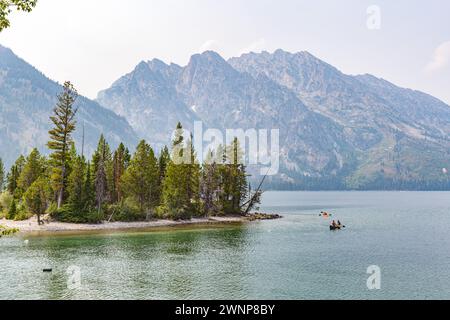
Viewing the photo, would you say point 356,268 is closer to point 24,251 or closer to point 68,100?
point 24,251

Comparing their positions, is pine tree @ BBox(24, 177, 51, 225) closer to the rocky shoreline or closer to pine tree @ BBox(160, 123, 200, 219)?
the rocky shoreline

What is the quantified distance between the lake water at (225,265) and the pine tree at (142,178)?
23.6 m

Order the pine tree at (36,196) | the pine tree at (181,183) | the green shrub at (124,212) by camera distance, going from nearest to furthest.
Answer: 1. the pine tree at (36,196)
2. the green shrub at (124,212)
3. the pine tree at (181,183)

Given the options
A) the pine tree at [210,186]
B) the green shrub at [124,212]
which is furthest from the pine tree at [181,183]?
the green shrub at [124,212]

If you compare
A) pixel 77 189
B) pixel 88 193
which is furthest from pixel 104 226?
pixel 77 189

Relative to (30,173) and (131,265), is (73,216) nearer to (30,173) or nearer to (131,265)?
(30,173)

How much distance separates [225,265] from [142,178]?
5958 centimetres

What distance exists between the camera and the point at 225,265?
2307 inches

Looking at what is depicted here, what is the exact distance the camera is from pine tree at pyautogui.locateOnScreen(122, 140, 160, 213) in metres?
111

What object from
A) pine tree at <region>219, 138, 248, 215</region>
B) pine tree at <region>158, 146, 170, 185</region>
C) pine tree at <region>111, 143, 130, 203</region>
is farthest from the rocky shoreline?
pine tree at <region>158, 146, 170, 185</region>

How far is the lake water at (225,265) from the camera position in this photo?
144 ft

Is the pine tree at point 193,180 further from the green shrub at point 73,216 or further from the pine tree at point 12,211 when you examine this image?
the pine tree at point 12,211
